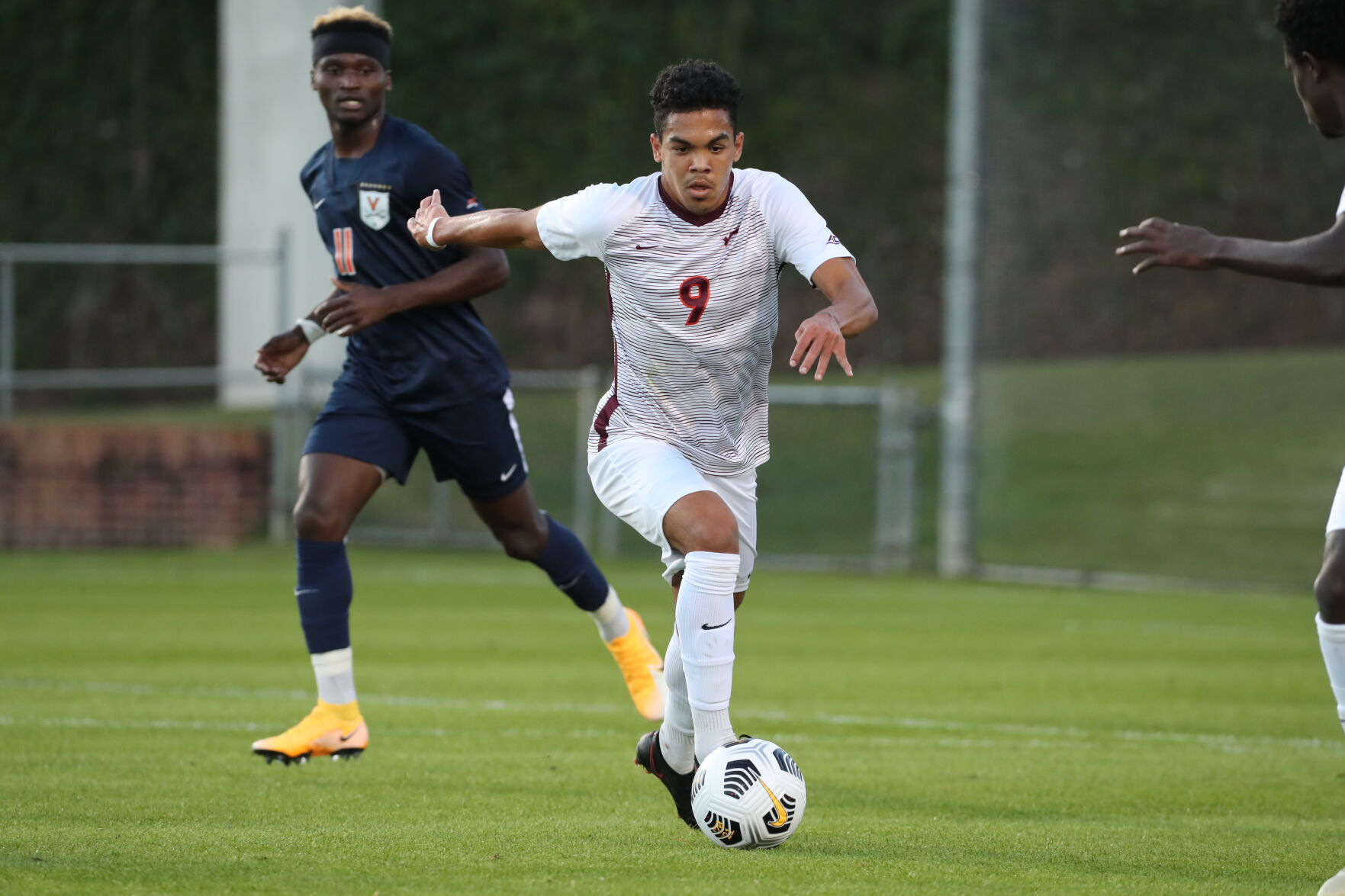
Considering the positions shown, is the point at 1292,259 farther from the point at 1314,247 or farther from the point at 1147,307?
the point at 1147,307

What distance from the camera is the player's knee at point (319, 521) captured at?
7027 millimetres

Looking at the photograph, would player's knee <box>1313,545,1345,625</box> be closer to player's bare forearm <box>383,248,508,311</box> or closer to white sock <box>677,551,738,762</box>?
white sock <box>677,551,738,762</box>

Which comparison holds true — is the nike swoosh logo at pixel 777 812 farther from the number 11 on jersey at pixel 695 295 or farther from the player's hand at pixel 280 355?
the player's hand at pixel 280 355

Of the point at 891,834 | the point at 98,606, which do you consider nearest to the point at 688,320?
the point at 891,834

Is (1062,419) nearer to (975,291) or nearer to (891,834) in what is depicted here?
(975,291)

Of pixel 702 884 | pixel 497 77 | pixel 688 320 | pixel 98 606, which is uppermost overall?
pixel 497 77

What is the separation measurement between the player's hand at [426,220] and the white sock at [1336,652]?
280 centimetres

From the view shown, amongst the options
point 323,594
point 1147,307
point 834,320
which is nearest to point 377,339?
point 323,594

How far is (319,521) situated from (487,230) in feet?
5.66

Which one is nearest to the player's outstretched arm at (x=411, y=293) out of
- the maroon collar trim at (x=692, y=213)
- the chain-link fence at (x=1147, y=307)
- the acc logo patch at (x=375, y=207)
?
the acc logo patch at (x=375, y=207)

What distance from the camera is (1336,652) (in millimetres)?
4852

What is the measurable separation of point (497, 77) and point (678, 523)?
1813 centimetres

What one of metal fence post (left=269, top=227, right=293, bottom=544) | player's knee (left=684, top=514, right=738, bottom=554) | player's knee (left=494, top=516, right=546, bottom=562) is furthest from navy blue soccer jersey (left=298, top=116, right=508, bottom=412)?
metal fence post (left=269, top=227, right=293, bottom=544)

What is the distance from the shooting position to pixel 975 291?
54.3 ft
